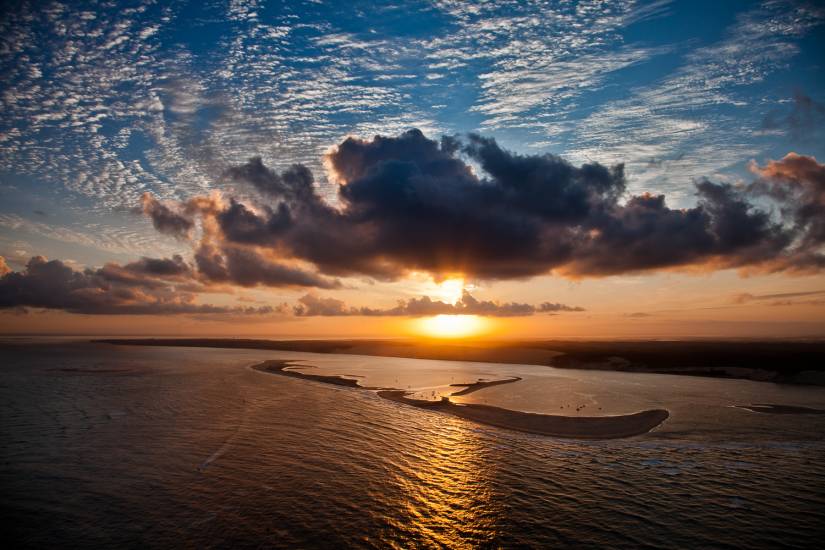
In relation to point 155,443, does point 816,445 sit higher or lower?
higher

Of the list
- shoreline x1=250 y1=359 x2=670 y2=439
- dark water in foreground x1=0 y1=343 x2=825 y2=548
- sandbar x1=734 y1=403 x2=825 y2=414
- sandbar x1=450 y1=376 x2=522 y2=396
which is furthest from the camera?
sandbar x1=450 y1=376 x2=522 y2=396

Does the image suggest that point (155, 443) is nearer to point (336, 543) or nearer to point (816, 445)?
point (336, 543)

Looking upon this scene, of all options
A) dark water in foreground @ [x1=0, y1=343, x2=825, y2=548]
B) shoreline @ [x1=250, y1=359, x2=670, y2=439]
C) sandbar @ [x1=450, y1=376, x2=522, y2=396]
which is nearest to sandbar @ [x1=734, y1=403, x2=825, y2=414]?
dark water in foreground @ [x1=0, y1=343, x2=825, y2=548]

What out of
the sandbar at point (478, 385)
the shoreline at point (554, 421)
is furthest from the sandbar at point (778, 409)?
the sandbar at point (478, 385)

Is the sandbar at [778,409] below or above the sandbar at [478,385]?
above

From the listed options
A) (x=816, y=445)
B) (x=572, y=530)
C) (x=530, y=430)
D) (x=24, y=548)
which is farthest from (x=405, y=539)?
(x=816, y=445)

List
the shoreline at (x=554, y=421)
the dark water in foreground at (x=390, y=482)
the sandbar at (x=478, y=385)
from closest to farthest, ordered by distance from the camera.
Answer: the dark water in foreground at (x=390, y=482), the shoreline at (x=554, y=421), the sandbar at (x=478, y=385)

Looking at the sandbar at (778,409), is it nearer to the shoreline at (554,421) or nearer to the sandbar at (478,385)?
the shoreline at (554,421)

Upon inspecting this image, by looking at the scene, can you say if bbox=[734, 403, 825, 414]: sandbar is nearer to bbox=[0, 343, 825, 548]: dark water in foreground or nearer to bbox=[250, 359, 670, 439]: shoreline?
bbox=[0, 343, 825, 548]: dark water in foreground
